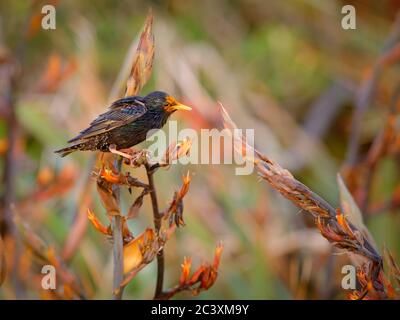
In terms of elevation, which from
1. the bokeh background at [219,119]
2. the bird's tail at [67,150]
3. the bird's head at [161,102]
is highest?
the bokeh background at [219,119]

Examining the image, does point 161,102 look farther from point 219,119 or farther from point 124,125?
point 219,119

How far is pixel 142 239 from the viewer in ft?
2.25

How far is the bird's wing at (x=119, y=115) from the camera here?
66 centimetres

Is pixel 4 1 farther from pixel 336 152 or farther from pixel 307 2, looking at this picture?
pixel 336 152

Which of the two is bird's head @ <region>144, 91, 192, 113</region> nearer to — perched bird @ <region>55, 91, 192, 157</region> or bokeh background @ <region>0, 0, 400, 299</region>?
perched bird @ <region>55, 91, 192, 157</region>

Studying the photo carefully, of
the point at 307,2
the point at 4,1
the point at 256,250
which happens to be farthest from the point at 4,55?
the point at 307,2

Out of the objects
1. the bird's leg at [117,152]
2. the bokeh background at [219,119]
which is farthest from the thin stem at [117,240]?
the bokeh background at [219,119]

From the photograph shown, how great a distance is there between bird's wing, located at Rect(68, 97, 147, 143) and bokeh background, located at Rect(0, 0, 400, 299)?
1.40 ft

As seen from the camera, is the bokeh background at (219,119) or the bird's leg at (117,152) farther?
the bokeh background at (219,119)

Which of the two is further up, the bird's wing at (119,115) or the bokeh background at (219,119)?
the bokeh background at (219,119)

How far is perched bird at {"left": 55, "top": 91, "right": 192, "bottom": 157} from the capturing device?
0.65 metres

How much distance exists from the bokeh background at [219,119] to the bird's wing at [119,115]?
1.40ft

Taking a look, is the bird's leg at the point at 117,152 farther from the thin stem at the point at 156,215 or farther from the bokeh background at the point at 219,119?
the bokeh background at the point at 219,119
